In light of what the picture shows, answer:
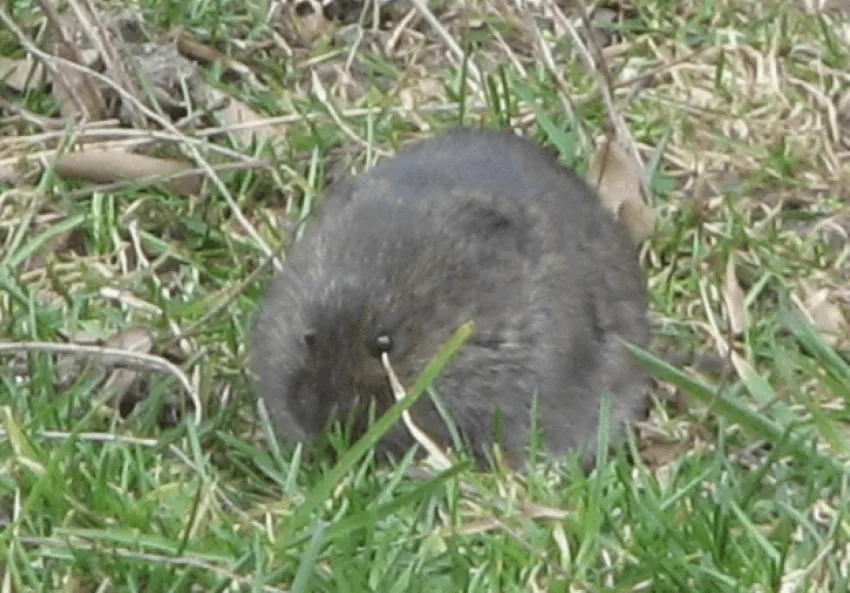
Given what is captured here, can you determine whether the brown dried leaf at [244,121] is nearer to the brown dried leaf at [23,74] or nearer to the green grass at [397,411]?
the green grass at [397,411]

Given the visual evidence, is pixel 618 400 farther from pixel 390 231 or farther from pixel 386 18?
pixel 386 18

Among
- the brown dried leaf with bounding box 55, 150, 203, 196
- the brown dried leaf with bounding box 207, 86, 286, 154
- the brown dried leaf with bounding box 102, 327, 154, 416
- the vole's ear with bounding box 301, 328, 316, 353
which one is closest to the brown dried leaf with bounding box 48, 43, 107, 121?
the brown dried leaf with bounding box 55, 150, 203, 196

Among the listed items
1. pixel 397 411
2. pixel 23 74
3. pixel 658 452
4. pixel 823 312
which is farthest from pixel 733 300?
pixel 23 74

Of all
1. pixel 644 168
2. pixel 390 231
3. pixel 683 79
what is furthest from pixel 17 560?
pixel 683 79

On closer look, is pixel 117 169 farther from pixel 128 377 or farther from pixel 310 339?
pixel 310 339

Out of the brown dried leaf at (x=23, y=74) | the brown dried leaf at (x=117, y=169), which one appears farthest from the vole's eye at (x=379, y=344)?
the brown dried leaf at (x=23, y=74)

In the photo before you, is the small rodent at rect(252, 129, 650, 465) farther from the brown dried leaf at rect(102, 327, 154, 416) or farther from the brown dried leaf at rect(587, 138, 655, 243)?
the brown dried leaf at rect(587, 138, 655, 243)
